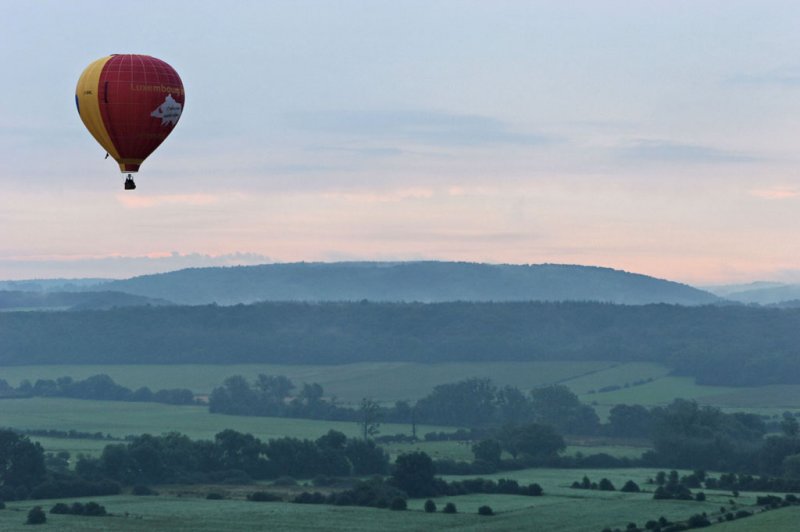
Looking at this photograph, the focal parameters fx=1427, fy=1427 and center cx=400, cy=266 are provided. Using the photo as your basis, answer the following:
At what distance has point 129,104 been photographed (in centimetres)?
6769

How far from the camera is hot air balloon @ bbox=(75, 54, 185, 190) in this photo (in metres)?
67.8

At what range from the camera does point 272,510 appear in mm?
80812

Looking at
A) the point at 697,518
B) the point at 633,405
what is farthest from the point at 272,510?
the point at 633,405

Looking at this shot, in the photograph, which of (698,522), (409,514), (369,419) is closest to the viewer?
(698,522)

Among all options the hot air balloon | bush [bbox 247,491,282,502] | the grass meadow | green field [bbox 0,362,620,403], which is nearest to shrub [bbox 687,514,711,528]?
bush [bbox 247,491,282,502]

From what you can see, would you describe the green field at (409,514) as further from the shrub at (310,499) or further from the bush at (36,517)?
the shrub at (310,499)

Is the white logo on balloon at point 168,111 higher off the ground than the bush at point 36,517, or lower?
higher

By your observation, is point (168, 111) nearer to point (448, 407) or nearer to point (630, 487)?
point (630, 487)

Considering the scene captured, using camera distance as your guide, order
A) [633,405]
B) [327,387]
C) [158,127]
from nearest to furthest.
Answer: [158,127]
[633,405]
[327,387]

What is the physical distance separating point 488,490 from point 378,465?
41.3 ft

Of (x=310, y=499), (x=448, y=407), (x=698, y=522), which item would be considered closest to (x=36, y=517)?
(x=310, y=499)

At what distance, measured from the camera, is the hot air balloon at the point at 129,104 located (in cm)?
6775

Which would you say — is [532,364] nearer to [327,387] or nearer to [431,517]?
[327,387]

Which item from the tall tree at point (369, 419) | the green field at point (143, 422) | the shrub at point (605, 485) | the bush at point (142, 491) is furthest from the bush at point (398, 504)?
the tall tree at point (369, 419)
